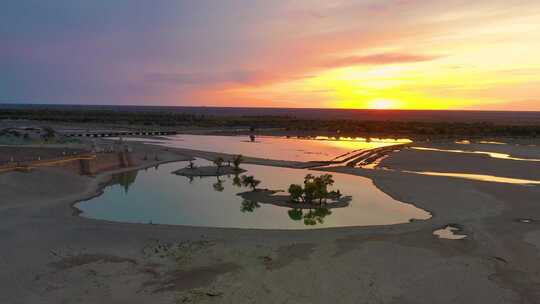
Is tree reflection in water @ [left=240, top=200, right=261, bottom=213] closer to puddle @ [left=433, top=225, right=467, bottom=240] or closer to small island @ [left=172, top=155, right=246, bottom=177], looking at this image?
puddle @ [left=433, top=225, right=467, bottom=240]

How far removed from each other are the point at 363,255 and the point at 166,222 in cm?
926

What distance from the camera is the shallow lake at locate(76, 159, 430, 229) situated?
21672 millimetres

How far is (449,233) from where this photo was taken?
18.8 metres

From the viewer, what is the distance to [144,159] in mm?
41906

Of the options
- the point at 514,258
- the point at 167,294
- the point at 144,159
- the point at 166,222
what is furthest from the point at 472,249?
the point at 144,159

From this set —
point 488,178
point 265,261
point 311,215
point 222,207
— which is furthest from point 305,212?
point 488,178

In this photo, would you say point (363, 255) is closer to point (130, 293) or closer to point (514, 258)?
point (514, 258)

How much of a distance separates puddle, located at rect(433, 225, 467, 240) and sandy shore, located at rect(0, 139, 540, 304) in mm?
333

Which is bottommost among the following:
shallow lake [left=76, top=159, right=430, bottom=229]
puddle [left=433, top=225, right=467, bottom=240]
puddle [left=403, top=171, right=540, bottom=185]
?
shallow lake [left=76, top=159, right=430, bottom=229]

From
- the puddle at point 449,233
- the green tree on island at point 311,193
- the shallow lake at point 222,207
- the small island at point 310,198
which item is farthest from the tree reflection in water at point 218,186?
the puddle at point 449,233

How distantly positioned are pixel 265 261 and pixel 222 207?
10023 mm

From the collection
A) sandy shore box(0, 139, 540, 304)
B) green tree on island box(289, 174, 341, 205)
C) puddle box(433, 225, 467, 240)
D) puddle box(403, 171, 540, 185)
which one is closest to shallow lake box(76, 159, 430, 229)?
green tree on island box(289, 174, 341, 205)

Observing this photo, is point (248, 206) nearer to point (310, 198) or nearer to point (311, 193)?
point (310, 198)

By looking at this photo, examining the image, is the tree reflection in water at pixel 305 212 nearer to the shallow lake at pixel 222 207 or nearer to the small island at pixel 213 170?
the shallow lake at pixel 222 207
